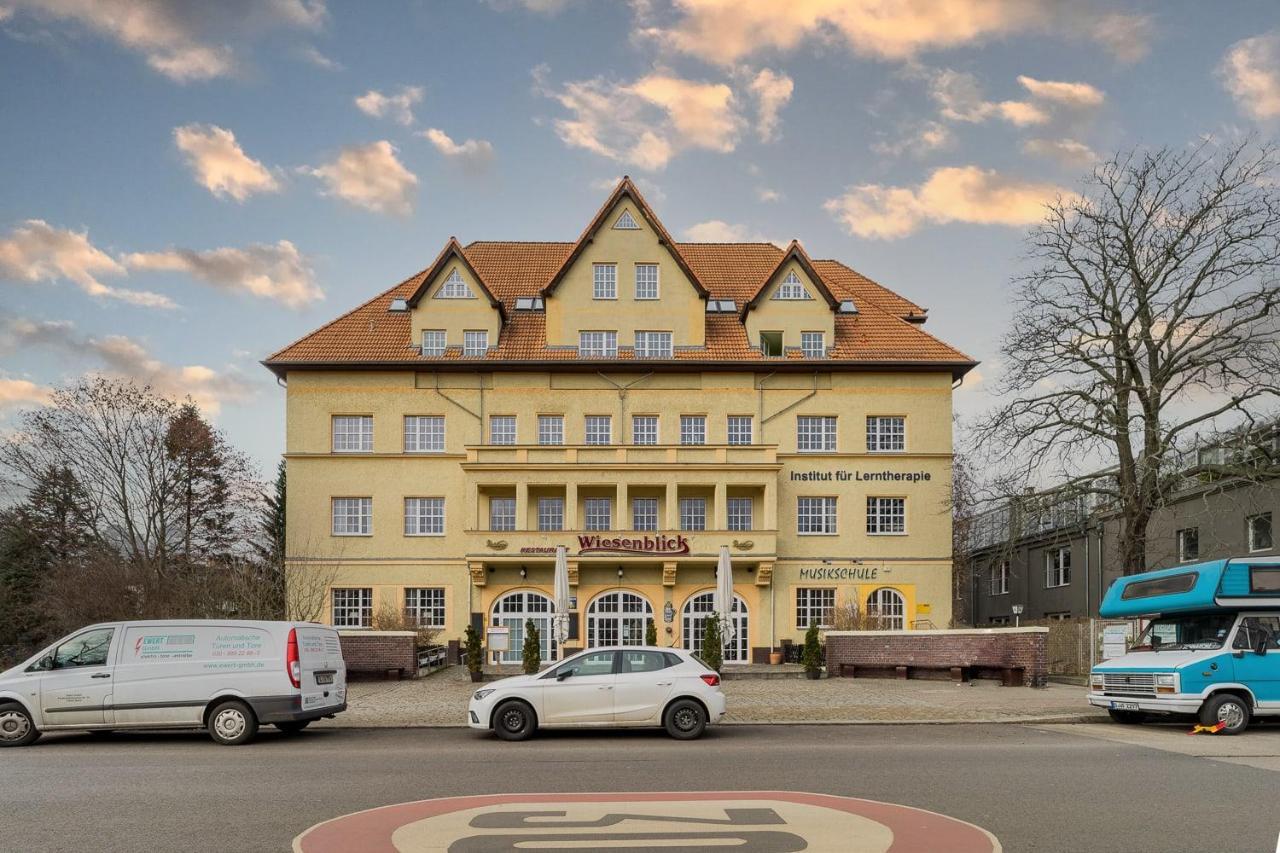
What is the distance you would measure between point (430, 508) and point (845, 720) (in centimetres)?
2691

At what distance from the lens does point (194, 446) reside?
199 ft

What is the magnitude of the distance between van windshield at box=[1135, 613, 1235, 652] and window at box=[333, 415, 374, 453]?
102 ft

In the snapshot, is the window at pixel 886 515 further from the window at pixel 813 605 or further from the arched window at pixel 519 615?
the arched window at pixel 519 615

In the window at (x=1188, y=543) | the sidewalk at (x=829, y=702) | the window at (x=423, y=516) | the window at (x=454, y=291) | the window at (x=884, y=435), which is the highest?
the window at (x=454, y=291)

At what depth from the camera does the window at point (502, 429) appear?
46.4 m

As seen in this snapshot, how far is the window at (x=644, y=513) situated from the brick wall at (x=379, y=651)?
13.9 m

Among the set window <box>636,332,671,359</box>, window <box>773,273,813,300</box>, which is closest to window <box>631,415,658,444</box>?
window <box>636,332,671,359</box>

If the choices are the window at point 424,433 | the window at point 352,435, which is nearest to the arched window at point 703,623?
the window at point 424,433

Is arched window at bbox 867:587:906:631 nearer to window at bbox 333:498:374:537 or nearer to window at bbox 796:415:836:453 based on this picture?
window at bbox 796:415:836:453

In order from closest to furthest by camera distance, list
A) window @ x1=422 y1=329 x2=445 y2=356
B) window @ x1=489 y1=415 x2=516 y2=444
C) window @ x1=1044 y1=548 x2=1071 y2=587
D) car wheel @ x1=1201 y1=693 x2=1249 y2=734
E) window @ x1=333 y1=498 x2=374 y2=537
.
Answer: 1. car wheel @ x1=1201 y1=693 x2=1249 y2=734
2. window @ x1=333 y1=498 x2=374 y2=537
3. window @ x1=489 y1=415 x2=516 y2=444
4. window @ x1=422 y1=329 x2=445 y2=356
5. window @ x1=1044 y1=548 x2=1071 y2=587

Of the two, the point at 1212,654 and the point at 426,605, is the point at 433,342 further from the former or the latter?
the point at 1212,654

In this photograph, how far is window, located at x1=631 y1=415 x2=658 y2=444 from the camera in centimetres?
4666

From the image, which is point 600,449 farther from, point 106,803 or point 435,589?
point 106,803

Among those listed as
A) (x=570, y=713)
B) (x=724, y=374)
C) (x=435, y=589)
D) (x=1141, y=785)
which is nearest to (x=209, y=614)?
(x=435, y=589)
